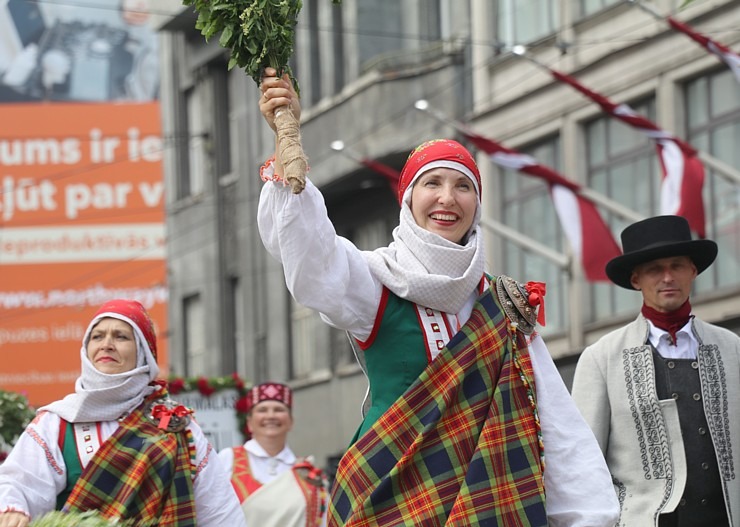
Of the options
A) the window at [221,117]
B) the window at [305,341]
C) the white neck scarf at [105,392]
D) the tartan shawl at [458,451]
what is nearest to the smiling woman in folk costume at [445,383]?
the tartan shawl at [458,451]

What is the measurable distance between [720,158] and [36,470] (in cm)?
1488

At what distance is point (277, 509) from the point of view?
1287cm

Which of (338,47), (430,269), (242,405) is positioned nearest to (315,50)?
(338,47)

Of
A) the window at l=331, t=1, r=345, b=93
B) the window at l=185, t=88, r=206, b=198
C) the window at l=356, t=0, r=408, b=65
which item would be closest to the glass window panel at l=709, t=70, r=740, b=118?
the window at l=356, t=0, r=408, b=65

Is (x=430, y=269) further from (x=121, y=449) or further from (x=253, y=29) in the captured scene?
(x=121, y=449)

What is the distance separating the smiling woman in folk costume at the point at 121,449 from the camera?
304 inches

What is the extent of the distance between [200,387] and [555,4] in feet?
34.0

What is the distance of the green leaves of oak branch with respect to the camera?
5.55 meters

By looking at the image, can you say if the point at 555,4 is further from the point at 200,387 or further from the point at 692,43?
the point at 200,387

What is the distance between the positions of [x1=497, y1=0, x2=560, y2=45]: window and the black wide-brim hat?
1688cm

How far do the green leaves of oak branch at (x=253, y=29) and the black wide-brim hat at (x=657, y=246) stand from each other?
2.89 metres

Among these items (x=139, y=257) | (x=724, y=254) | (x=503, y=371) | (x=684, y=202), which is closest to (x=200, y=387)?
Result: (x=684, y=202)

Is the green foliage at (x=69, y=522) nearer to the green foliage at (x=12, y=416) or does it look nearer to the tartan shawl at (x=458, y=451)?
the tartan shawl at (x=458, y=451)

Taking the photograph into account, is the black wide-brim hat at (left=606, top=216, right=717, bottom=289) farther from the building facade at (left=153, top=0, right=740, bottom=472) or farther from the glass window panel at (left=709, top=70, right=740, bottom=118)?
the glass window panel at (left=709, top=70, right=740, bottom=118)
